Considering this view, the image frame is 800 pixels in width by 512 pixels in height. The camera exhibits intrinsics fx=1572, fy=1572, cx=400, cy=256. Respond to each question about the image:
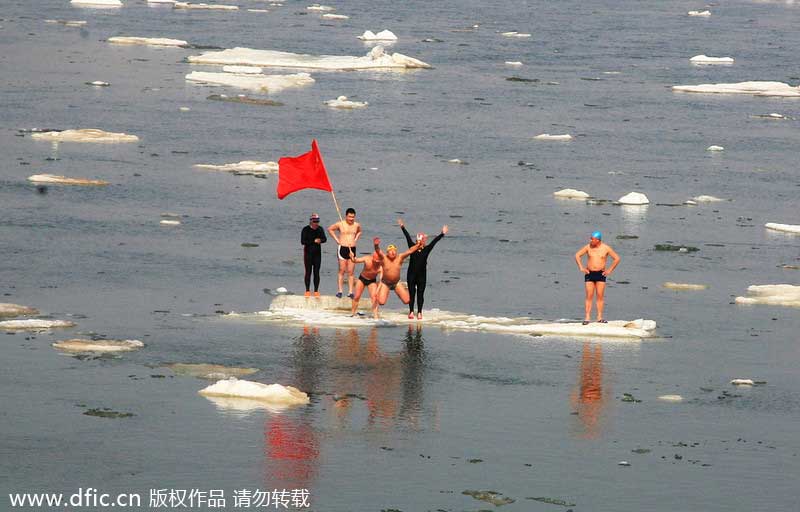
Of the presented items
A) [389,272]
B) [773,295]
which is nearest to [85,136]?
[389,272]

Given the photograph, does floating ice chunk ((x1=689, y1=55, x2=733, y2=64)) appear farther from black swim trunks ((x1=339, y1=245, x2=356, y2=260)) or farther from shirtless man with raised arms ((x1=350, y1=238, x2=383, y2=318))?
shirtless man with raised arms ((x1=350, y1=238, x2=383, y2=318))

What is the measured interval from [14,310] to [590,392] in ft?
31.2

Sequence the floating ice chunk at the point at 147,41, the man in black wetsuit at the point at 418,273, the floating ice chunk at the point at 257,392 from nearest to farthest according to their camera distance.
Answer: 1. the floating ice chunk at the point at 257,392
2. the man in black wetsuit at the point at 418,273
3. the floating ice chunk at the point at 147,41

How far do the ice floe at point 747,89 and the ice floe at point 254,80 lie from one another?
1519 cm

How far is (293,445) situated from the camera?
63.7ft

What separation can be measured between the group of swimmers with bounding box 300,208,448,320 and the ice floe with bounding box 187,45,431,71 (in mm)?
35906

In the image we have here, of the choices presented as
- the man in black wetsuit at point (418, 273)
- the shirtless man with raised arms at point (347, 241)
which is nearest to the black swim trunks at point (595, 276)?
the man in black wetsuit at point (418, 273)

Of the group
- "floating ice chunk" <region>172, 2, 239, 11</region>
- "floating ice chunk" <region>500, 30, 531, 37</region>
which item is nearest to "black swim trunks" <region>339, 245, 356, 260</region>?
"floating ice chunk" <region>500, 30, 531, 37</region>

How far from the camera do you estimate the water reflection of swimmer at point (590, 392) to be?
21062 mm

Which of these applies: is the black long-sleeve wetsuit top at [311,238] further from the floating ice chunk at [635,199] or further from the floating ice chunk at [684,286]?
the floating ice chunk at [635,199]

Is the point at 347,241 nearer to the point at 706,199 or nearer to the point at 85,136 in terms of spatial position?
the point at 706,199

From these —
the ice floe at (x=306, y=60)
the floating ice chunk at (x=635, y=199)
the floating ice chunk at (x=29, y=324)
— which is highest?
the ice floe at (x=306, y=60)

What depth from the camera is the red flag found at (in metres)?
Result: 29.9

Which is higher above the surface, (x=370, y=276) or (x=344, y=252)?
(x=344, y=252)
